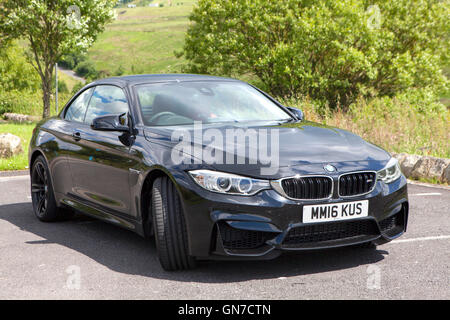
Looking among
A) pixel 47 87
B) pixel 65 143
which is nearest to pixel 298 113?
pixel 65 143

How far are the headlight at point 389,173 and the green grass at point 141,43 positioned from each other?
4031 inches

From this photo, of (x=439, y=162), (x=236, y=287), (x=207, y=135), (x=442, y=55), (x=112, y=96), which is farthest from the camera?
(x=442, y=55)

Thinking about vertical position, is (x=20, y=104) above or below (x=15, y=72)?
below

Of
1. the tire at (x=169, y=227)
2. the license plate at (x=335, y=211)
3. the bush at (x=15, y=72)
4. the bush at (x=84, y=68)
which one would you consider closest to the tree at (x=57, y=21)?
the bush at (x=15, y=72)

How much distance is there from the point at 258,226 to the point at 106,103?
2420mm

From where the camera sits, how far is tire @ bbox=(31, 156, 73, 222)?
7.25 meters

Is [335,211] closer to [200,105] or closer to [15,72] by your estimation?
[200,105]

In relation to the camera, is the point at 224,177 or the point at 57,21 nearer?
the point at 224,177

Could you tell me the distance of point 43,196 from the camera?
7473 mm

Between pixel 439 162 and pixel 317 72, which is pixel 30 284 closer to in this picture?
pixel 439 162

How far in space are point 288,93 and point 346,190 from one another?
2657 cm

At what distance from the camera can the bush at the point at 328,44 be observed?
96.1 ft

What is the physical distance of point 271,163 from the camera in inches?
190
